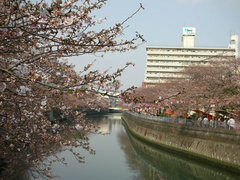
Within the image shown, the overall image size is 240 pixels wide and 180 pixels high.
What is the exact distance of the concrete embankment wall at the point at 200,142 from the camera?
712 inches

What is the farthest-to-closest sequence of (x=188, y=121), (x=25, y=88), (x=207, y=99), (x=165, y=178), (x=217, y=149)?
(x=188, y=121)
(x=207, y=99)
(x=217, y=149)
(x=165, y=178)
(x=25, y=88)

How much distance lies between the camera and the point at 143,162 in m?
22.5

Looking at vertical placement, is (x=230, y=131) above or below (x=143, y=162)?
above

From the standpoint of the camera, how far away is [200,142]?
21.8m

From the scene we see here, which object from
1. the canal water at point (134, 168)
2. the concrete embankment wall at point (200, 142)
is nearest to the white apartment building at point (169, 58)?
the concrete embankment wall at point (200, 142)

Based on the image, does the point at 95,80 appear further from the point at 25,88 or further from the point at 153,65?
the point at 153,65

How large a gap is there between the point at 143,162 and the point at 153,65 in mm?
55516

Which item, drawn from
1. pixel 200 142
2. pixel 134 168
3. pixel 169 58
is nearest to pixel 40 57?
pixel 134 168

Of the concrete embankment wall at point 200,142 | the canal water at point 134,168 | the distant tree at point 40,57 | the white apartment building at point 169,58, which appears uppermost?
the white apartment building at point 169,58

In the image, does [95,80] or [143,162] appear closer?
[95,80]

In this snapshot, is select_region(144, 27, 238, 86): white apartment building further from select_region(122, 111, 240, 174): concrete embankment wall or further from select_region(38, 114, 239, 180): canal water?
select_region(38, 114, 239, 180): canal water

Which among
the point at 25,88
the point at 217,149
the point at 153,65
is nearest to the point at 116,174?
the point at 217,149

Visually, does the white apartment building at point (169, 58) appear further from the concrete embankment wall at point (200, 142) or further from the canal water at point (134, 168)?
the canal water at point (134, 168)

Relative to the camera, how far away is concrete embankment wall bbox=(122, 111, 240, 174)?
18.1 m
